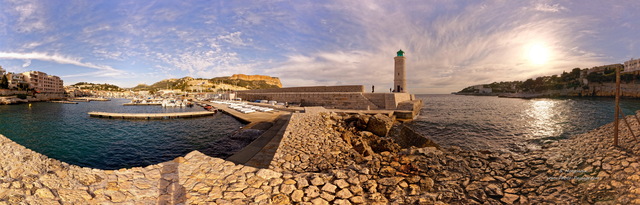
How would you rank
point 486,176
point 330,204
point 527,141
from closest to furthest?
point 330,204
point 486,176
point 527,141

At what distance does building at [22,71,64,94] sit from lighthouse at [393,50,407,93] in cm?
10955

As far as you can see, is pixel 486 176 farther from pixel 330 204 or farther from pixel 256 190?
pixel 256 190

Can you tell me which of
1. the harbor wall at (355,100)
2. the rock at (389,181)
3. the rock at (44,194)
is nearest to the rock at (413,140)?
the rock at (389,181)

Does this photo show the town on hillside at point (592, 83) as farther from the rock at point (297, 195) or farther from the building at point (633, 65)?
the rock at point (297, 195)

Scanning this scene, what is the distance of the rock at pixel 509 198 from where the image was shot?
4.38 metres

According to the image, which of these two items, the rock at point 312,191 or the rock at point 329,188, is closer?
the rock at point 312,191

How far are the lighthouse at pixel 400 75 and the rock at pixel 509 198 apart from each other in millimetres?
25109

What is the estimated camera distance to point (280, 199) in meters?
4.05

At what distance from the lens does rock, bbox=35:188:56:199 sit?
9.71 ft

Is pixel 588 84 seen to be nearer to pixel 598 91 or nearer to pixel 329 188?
pixel 598 91

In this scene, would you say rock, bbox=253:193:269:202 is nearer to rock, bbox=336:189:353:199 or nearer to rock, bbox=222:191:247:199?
rock, bbox=222:191:247:199

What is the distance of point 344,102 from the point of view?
2308 cm

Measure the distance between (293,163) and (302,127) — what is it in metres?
4.03

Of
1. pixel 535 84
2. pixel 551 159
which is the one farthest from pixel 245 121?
pixel 535 84
